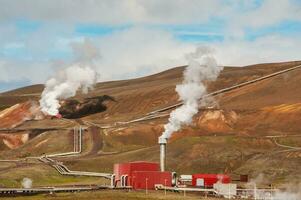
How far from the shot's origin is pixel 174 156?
15025cm

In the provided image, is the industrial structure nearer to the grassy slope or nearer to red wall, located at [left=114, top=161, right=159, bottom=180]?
red wall, located at [left=114, top=161, right=159, bottom=180]

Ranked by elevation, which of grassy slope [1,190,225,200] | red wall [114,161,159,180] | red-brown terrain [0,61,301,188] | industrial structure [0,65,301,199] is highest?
red-brown terrain [0,61,301,188]

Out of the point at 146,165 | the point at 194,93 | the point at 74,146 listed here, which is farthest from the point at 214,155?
the point at 74,146

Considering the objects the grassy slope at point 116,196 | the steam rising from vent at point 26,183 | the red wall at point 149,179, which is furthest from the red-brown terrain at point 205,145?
the grassy slope at point 116,196

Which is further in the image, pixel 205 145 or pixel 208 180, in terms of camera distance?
pixel 205 145

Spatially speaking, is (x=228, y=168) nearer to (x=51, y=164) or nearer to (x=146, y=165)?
(x=146, y=165)

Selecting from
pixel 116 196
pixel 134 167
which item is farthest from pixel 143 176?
pixel 116 196

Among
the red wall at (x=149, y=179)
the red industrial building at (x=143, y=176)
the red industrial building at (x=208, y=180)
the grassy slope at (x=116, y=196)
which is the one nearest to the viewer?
the grassy slope at (x=116, y=196)

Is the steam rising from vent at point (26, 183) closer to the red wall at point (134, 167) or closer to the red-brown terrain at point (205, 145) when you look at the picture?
the red-brown terrain at point (205, 145)

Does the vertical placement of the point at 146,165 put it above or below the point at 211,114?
below

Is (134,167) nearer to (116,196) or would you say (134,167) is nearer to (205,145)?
(116,196)

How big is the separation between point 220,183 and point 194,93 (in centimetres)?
3066

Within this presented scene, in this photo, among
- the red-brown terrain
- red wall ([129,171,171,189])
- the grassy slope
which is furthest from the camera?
the red-brown terrain

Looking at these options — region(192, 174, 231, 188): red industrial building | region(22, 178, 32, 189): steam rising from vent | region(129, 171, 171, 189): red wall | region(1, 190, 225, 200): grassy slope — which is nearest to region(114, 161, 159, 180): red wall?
region(129, 171, 171, 189): red wall
